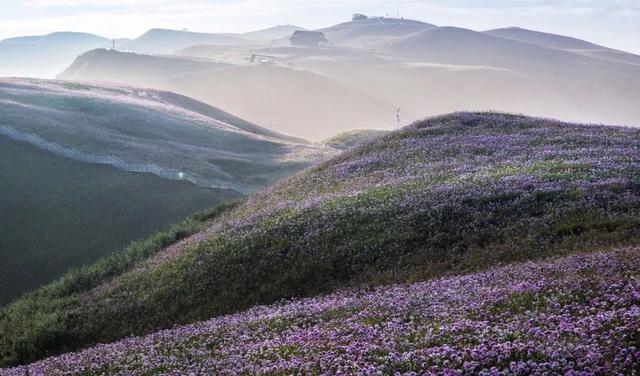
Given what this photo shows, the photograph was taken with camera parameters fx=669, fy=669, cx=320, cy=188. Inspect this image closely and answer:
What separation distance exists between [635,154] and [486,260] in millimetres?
15006

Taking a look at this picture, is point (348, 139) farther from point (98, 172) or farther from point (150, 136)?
point (98, 172)

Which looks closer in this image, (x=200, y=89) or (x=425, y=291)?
(x=425, y=291)

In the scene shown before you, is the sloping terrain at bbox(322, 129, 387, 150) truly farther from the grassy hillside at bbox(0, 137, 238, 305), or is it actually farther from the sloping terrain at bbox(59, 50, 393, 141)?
the sloping terrain at bbox(59, 50, 393, 141)

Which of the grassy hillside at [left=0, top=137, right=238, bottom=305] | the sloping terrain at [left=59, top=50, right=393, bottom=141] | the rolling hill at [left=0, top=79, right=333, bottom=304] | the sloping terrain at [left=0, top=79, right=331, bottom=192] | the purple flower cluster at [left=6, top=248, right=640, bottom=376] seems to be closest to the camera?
the purple flower cluster at [left=6, top=248, right=640, bottom=376]

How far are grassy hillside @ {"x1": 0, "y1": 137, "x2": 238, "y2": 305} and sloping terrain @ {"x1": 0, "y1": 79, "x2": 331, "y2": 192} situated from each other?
16.1 feet

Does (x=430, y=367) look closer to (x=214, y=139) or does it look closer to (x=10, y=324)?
(x=10, y=324)

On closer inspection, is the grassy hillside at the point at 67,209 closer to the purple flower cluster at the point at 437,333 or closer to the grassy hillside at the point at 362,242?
the grassy hillside at the point at 362,242

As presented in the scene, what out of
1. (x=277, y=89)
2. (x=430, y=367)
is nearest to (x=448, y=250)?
(x=430, y=367)

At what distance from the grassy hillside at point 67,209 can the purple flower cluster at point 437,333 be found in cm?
2022

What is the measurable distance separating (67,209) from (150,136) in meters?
30.4

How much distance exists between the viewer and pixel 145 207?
46906 millimetres

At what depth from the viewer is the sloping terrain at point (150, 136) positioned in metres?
60.2

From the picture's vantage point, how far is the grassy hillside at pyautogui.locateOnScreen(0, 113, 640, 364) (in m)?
22.7

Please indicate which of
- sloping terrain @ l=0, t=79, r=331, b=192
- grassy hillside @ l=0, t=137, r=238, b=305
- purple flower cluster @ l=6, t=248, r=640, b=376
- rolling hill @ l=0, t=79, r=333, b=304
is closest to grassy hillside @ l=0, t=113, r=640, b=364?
purple flower cluster @ l=6, t=248, r=640, b=376
